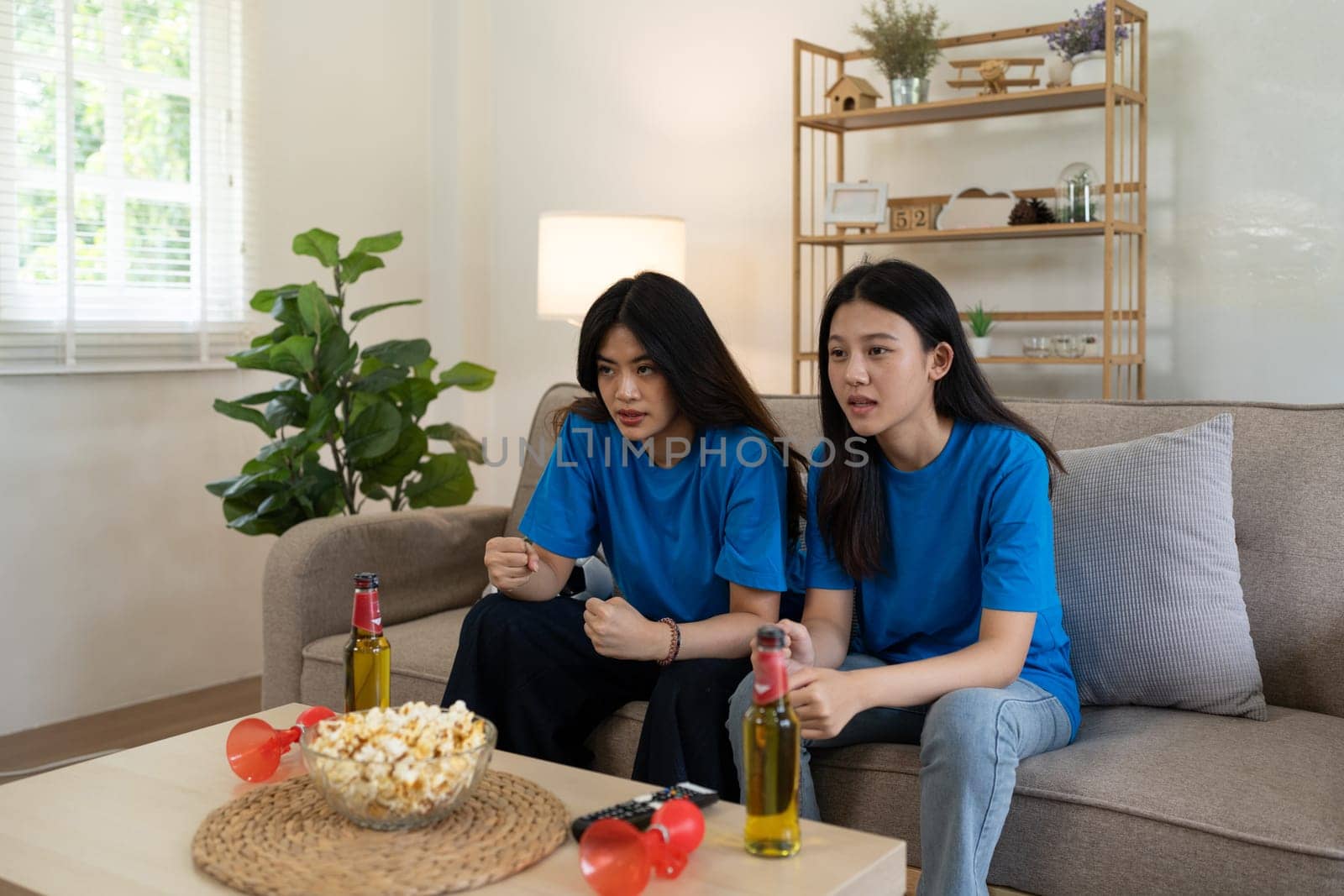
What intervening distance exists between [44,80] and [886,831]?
2.53 meters

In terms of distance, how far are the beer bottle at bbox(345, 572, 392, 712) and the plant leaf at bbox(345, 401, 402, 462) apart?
137 centimetres

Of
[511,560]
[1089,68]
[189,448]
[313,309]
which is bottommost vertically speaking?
[511,560]

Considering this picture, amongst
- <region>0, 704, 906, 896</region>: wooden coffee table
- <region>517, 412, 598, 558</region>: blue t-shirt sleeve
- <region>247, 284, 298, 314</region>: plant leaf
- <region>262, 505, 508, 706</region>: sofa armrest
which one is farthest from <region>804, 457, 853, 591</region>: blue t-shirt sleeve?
<region>247, 284, 298, 314</region>: plant leaf

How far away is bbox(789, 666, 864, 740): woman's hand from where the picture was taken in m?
1.40

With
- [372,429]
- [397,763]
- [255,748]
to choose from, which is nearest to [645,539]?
[255,748]

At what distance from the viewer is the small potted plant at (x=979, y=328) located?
292 cm

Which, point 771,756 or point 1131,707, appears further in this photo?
point 1131,707

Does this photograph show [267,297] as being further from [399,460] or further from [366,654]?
[366,654]

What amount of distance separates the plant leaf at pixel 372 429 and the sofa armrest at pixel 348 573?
1.15 ft

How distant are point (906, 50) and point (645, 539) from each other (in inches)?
63.8

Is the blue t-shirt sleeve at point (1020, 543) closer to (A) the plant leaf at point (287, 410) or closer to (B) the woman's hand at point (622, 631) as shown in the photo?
(B) the woman's hand at point (622, 631)

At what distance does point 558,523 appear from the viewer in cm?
195

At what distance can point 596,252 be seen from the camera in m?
3.09

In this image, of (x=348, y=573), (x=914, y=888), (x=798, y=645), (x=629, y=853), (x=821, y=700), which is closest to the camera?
(x=629, y=853)
